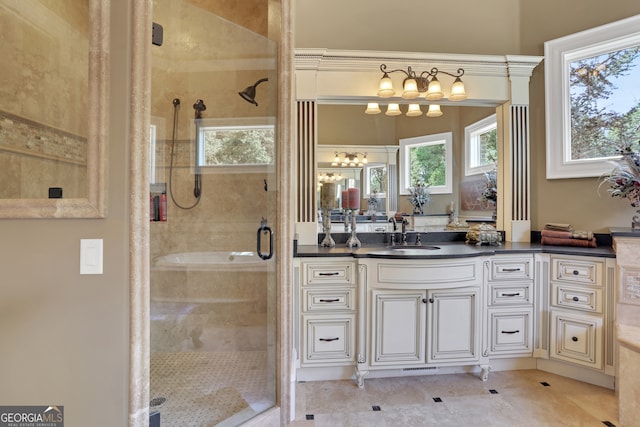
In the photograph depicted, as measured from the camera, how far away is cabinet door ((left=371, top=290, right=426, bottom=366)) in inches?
90.2

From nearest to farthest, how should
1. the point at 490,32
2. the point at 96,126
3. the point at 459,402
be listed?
the point at 96,126 → the point at 459,402 → the point at 490,32

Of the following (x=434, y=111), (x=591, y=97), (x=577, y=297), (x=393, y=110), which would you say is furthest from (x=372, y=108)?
(x=577, y=297)

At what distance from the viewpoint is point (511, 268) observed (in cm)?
245

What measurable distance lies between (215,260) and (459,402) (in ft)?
6.54

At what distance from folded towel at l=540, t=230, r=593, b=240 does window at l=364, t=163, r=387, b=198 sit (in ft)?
4.45

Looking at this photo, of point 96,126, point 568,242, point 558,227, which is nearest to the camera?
point 96,126

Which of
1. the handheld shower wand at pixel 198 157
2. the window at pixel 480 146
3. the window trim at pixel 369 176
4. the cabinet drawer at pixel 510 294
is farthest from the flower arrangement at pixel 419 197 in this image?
the handheld shower wand at pixel 198 157

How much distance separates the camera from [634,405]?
1.81 metres

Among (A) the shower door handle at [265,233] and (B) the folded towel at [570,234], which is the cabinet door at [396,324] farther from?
(B) the folded towel at [570,234]

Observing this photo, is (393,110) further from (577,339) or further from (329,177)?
(577,339)

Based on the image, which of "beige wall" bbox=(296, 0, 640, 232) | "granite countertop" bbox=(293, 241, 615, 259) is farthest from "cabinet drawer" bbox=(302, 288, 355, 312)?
→ "beige wall" bbox=(296, 0, 640, 232)

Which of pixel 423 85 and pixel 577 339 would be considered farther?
pixel 423 85

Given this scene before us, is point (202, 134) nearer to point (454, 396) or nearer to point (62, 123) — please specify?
point (62, 123)

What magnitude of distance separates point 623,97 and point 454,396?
2648mm
